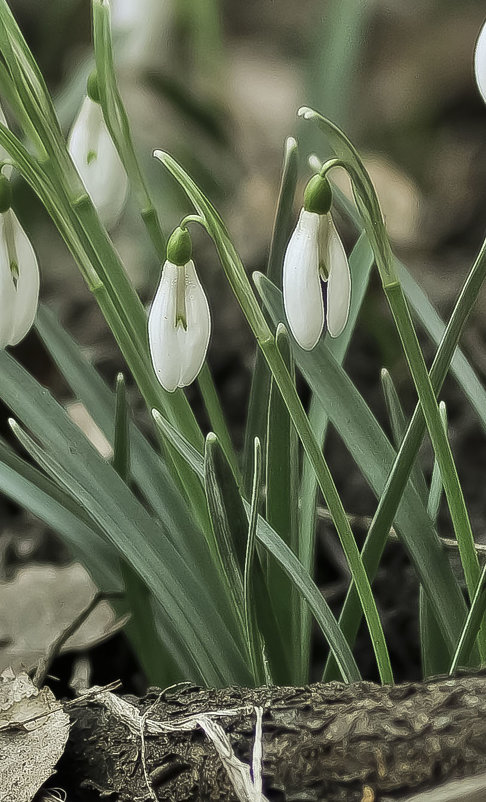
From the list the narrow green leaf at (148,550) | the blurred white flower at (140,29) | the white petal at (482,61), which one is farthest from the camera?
the blurred white flower at (140,29)

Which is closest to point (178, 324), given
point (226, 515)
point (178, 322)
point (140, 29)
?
point (178, 322)

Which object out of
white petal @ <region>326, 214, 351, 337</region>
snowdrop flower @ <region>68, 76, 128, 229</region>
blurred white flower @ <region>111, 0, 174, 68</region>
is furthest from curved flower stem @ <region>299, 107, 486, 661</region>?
blurred white flower @ <region>111, 0, 174, 68</region>

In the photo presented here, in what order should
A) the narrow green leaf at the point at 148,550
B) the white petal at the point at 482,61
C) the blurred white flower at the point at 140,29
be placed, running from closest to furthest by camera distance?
the white petal at the point at 482,61 < the narrow green leaf at the point at 148,550 < the blurred white flower at the point at 140,29

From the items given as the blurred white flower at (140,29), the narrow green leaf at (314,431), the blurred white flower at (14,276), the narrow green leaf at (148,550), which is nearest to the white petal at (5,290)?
the blurred white flower at (14,276)

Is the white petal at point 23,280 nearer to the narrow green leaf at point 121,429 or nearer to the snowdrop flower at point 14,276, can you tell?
the snowdrop flower at point 14,276

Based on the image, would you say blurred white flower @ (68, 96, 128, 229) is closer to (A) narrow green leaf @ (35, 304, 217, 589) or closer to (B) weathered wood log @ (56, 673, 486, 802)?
(A) narrow green leaf @ (35, 304, 217, 589)

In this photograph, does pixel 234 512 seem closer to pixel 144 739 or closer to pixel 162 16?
pixel 144 739
